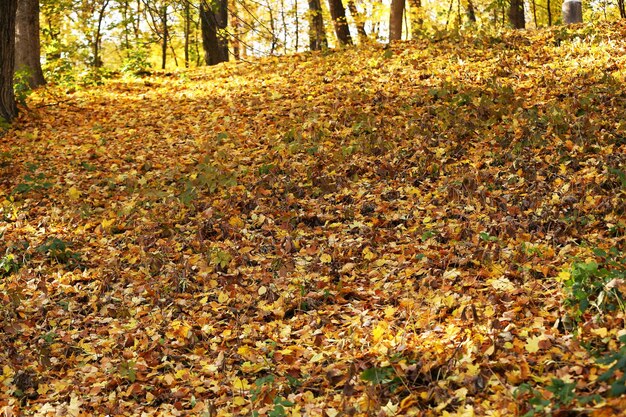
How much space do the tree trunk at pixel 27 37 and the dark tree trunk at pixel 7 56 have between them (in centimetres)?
181

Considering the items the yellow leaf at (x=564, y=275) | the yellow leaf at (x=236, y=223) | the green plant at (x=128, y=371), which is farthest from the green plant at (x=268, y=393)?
the yellow leaf at (x=236, y=223)

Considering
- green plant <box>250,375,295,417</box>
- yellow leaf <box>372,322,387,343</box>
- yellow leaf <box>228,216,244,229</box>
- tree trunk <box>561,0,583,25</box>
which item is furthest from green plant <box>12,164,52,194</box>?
tree trunk <box>561,0,583,25</box>

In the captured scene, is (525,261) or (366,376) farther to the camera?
(525,261)

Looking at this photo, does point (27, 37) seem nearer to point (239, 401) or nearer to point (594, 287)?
point (239, 401)

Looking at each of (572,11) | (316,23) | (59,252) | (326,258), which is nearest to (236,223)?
(326,258)

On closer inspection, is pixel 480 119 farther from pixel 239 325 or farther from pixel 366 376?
pixel 366 376

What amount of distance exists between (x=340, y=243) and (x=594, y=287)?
2970 mm

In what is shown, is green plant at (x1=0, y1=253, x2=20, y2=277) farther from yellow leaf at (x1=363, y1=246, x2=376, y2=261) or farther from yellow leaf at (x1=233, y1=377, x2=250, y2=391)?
yellow leaf at (x1=363, y1=246, x2=376, y2=261)

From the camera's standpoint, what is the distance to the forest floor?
4605 mm

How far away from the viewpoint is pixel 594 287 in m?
4.72

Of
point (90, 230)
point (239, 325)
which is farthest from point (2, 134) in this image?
point (239, 325)

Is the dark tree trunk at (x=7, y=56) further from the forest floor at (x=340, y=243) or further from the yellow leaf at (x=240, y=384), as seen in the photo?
the yellow leaf at (x=240, y=384)

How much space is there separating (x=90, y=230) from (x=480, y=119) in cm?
543

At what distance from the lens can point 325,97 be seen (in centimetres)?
1133
